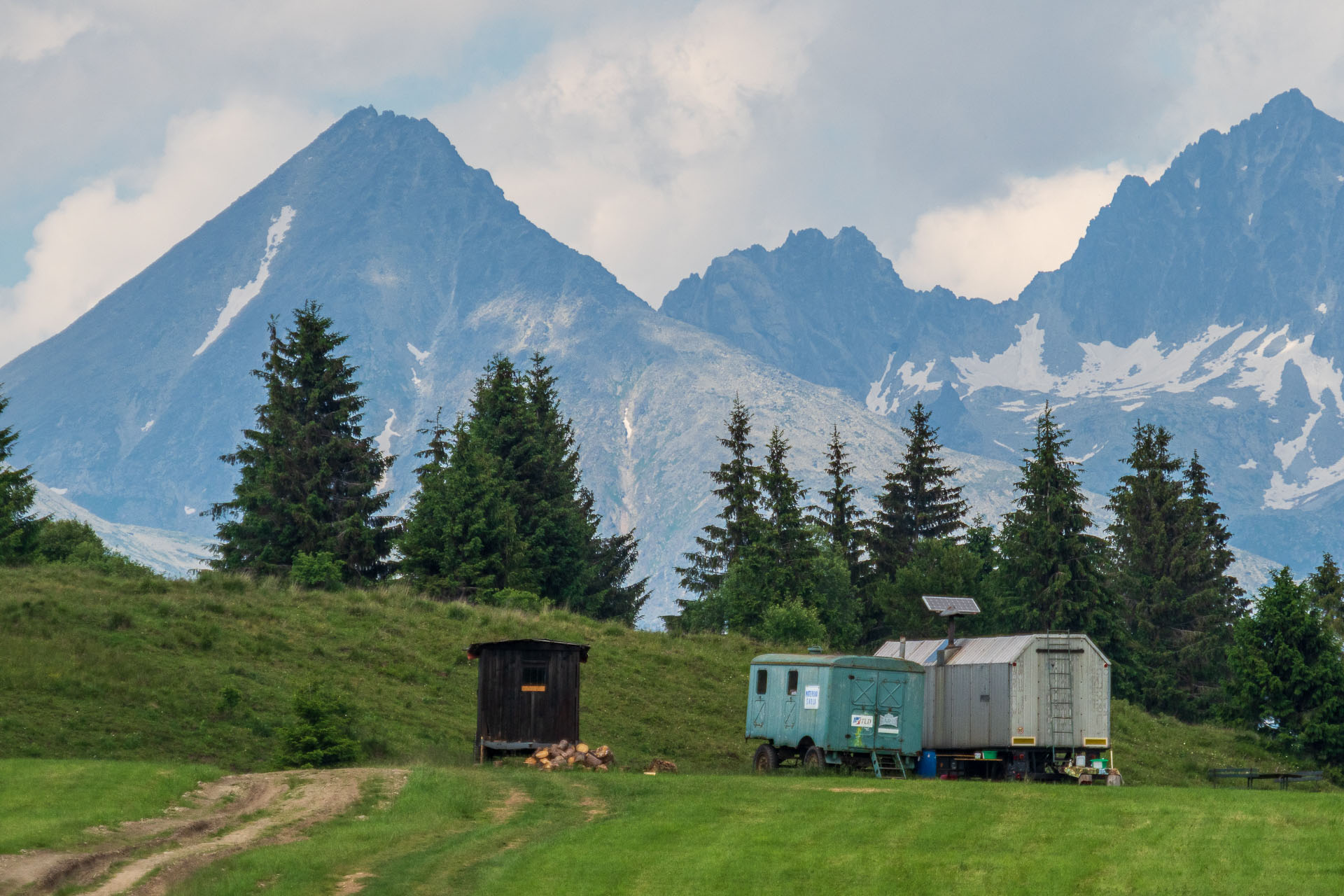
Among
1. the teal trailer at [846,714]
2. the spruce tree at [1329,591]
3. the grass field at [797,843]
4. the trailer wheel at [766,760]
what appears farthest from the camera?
the spruce tree at [1329,591]

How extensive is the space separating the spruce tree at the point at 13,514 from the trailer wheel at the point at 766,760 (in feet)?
118

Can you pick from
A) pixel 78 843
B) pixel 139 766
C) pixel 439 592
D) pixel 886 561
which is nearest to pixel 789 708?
pixel 139 766

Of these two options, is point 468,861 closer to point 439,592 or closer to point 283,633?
point 283,633

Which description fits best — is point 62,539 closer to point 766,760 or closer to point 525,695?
point 525,695

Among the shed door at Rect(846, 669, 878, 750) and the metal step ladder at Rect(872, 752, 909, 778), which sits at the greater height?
the shed door at Rect(846, 669, 878, 750)

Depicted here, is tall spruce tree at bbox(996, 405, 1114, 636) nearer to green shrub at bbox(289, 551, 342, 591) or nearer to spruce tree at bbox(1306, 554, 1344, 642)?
spruce tree at bbox(1306, 554, 1344, 642)

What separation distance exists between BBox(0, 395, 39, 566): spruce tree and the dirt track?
3559 centimetres

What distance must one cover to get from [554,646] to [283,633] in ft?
44.1

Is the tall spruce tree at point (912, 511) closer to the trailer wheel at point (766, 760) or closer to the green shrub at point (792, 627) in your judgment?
the green shrub at point (792, 627)

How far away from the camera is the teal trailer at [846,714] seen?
34.2 metres

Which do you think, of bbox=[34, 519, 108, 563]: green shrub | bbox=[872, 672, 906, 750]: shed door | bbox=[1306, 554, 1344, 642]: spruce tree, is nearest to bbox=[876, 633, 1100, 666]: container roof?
bbox=[872, 672, 906, 750]: shed door

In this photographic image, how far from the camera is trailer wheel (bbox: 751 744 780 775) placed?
3522 centimetres

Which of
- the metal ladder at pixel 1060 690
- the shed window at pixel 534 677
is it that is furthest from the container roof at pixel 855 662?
the shed window at pixel 534 677

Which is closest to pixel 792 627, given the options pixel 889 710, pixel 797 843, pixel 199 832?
pixel 889 710
